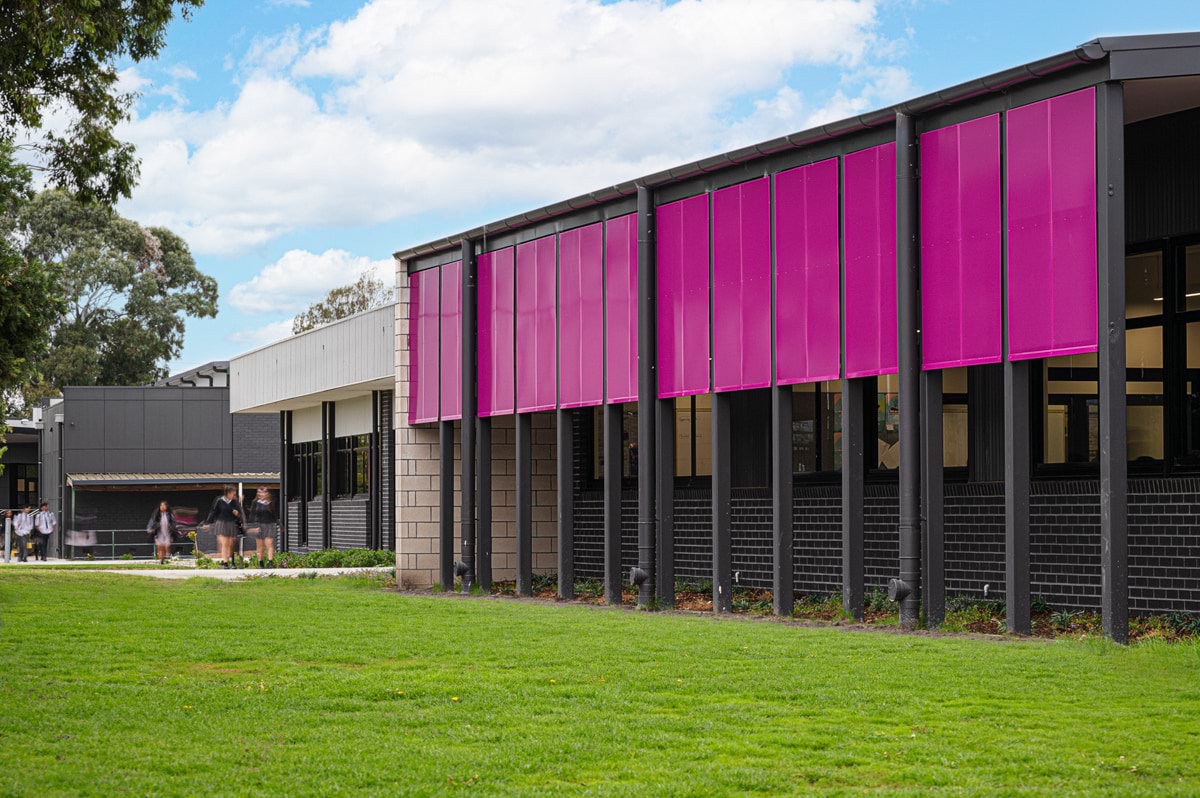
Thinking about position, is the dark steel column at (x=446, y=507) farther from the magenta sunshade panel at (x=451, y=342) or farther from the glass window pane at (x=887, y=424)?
the glass window pane at (x=887, y=424)

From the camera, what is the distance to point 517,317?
22.6 metres

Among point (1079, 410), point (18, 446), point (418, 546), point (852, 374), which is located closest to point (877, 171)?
point (852, 374)

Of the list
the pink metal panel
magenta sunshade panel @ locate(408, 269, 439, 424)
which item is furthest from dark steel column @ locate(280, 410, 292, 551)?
the pink metal panel

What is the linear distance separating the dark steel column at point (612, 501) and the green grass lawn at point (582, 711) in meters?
4.44

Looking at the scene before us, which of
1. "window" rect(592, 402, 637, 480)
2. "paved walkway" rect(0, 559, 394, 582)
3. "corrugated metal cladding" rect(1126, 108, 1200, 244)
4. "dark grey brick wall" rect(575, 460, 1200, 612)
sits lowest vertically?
"paved walkway" rect(0, 559, 394, 582)

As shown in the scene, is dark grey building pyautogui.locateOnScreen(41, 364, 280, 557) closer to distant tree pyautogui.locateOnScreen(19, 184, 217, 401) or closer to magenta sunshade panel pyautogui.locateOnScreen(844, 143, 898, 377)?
distant tree pyautogui.locateOnScreen(19, 184, 217, 401)

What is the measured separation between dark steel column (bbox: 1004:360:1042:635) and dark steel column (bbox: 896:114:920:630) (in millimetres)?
1156

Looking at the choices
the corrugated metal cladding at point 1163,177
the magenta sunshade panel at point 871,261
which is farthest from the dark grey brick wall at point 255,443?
the corrugated metal cladding at point 1163,177

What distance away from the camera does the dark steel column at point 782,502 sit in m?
17.4

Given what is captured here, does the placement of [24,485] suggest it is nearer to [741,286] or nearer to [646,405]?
[646,405]

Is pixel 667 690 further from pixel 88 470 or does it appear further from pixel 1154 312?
pixel 88 470

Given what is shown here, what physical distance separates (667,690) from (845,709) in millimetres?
1454

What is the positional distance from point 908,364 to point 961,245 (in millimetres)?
1275

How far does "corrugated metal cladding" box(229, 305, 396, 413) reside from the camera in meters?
30.3
